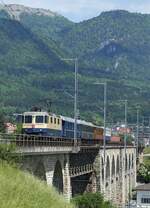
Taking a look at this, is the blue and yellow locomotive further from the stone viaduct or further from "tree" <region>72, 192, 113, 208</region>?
"tree" <region>72, 192, 113, 208</region>

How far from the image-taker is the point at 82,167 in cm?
6225

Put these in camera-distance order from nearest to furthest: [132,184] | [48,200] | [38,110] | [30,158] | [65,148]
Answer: [48,200] → [30,158] → [65,148] → [38,110] → [132,184]

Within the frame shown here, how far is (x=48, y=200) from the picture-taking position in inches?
928

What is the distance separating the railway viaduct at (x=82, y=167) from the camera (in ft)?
130

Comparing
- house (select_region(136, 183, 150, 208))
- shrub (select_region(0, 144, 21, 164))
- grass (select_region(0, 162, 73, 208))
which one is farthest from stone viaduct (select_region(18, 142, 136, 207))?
grass (select_region(0, 162, 73, 208))

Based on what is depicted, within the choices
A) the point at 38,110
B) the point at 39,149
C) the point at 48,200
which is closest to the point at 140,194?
the point at 38,110

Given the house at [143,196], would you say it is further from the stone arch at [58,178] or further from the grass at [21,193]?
the grass at [21,193]

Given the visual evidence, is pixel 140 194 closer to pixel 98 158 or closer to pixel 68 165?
pixel 98 158

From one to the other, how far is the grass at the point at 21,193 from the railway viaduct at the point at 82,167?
748 centimetres

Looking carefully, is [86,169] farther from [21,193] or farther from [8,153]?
[21,193]

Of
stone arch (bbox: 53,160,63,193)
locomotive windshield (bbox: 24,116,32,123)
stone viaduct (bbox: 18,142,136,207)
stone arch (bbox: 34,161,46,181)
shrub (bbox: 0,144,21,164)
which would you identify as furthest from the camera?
locomotive windshield (bbox: 24,116,32,123)

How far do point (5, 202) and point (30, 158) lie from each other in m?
18.5

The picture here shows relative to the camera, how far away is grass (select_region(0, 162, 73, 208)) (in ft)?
65.4

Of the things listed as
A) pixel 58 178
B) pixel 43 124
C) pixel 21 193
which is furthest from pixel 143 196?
pixel 21 193
